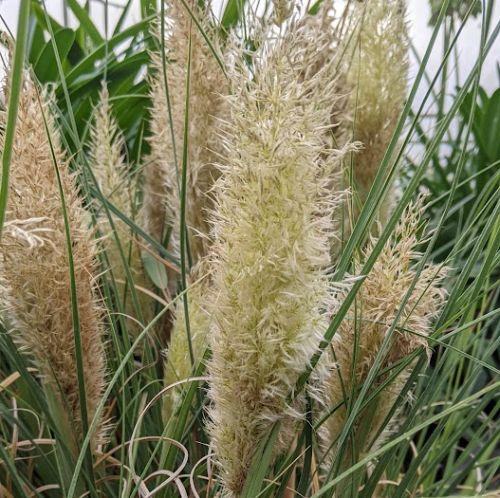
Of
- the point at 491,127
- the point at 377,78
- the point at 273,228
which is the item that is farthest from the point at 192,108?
the point at 491,127

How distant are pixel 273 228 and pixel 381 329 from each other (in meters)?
0.22

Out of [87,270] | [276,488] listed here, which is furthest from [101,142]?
[276,488]

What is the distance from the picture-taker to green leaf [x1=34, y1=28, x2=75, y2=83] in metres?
1.45

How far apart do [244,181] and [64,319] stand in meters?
0.24

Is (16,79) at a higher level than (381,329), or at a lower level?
higher

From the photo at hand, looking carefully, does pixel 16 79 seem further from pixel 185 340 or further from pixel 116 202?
pixel 116 202

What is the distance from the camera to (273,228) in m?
0.45

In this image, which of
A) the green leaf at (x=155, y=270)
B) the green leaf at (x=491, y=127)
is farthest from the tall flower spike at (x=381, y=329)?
the green leaf at (x=491, y=127)

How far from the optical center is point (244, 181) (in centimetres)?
46

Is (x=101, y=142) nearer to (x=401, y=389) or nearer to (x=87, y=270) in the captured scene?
(x=87, y=270)

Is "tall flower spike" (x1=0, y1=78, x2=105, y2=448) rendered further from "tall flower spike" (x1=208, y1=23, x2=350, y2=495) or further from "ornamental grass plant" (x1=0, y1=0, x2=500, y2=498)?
"tall flower spike" (x1=208, y1=23, x2=350, y2=495)

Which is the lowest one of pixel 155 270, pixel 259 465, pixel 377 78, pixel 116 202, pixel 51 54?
pixel 259 465

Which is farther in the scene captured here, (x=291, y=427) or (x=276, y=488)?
(x=276, y=488)

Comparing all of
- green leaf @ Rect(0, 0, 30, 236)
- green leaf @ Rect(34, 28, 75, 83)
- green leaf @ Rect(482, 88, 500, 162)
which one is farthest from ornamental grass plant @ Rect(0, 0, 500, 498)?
green leaf @ Rect(482, 88, 500, 162)
